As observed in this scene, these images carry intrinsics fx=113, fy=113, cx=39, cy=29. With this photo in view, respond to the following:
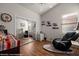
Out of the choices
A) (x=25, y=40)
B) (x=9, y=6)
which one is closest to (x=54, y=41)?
(x=25, y=40)

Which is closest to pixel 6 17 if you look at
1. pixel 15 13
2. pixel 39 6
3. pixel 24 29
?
pixel 15 13

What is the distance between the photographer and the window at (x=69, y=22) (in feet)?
7.04

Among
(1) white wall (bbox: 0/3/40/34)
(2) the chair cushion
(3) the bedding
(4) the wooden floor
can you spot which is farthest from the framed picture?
(2) the chair cushion

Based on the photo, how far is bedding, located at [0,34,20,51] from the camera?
82.4 inches

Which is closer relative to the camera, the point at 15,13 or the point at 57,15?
the point at 15,13

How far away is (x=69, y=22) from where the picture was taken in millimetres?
2184

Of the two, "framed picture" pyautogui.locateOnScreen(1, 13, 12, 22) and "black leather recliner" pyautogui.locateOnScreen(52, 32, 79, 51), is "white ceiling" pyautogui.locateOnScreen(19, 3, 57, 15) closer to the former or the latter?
"framed picture" pyautogui.locateOnScreen(1, 13, 12, 22)

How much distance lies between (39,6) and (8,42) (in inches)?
35.6

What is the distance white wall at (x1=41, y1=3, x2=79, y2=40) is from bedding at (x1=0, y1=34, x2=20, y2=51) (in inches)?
23.1

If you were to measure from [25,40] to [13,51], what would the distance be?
30cm

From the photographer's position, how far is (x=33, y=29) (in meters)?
2.24

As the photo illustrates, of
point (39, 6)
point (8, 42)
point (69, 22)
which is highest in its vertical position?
point (39, 6)

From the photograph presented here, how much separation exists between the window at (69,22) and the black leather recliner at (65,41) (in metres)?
0.10

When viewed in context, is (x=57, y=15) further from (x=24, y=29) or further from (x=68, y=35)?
(x=24, y=29)
